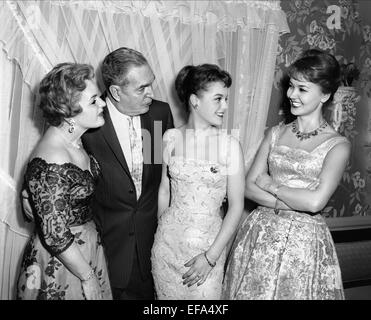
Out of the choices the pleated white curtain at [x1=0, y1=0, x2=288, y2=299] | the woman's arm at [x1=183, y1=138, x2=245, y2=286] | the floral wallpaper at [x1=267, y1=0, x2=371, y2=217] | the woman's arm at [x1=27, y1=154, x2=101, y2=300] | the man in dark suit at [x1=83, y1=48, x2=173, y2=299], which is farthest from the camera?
the floral wallpaper at [x1=267, y1=0, x2=371, y2=217]

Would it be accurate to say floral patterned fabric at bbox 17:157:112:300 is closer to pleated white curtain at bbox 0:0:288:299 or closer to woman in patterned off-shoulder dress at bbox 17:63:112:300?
woman in patterned off-shoulder dress at bbox 17:63:112:300

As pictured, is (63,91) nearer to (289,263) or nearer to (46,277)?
(46,277)

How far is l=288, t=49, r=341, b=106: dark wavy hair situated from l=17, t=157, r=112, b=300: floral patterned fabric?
3.75 feet

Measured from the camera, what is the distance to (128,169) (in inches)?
85.1

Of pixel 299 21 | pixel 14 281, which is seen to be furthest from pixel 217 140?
pixel 299 21

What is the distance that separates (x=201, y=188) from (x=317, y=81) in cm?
79

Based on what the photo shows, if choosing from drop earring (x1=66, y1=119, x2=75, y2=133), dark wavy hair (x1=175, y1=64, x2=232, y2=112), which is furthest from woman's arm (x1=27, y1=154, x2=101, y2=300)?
dark wavy hair (x1=175, y1=64, x2=232, y2=112)

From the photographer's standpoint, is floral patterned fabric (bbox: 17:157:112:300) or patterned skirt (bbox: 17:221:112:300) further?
patterned skirt (bbox: 17:221:112:300)

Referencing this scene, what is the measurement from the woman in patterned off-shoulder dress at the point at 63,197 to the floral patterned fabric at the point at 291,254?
0.77 metres

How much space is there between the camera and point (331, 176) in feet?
6.85

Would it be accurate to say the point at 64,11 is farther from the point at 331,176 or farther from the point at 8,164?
the point at 331,176

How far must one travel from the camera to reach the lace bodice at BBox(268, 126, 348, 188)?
2.16m

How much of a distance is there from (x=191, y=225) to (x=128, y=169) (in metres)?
0.41
